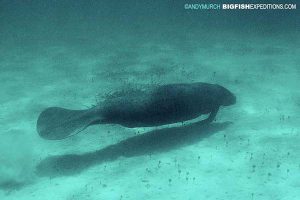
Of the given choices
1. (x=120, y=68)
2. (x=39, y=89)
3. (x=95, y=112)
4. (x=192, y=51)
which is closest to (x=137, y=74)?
(x=120, y=68)

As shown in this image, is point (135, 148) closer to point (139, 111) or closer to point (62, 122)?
point (139, 111)

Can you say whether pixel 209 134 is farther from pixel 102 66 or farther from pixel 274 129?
pixel 102 66

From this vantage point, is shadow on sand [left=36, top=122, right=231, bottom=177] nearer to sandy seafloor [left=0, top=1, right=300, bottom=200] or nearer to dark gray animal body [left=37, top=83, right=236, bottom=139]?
sandy seafloor [left=0, top=1, right=300, bottom=200]

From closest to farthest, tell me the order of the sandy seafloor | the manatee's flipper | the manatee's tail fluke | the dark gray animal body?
the sandy seafloor < the manatee's tail fluke < the dark gray animal body < the manatee's flipper

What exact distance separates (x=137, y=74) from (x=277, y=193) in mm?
11267

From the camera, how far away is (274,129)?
12273 mm

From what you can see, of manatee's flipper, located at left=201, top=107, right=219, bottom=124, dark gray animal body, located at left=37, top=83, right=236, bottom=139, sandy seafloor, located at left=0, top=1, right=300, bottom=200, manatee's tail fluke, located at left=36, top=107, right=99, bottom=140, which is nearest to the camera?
sandy seafloor, located at left=0, top=1, right=300, bottom=200

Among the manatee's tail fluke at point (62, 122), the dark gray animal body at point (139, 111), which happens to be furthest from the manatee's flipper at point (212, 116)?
the manatee's tail fluke at point (62, 122)

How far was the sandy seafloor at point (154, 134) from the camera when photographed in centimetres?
944

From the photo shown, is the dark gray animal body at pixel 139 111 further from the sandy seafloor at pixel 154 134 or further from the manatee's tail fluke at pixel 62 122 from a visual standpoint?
the sandy seafloor at pixel 154 134

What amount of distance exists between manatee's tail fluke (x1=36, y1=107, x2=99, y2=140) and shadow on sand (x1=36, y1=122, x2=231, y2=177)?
112cm

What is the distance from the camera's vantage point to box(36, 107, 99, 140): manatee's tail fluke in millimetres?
9914

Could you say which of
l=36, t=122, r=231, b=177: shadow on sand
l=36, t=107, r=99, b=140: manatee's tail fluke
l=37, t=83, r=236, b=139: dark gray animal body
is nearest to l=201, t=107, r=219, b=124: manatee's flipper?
l=36, t=122, r=231, b=177: shadow on sand

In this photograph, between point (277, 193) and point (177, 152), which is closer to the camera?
point (277, 193)
